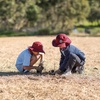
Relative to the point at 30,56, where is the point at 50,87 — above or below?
below

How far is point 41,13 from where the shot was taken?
39.6 m

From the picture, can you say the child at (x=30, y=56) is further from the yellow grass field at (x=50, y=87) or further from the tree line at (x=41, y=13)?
the tree line at (x=41, y=13)

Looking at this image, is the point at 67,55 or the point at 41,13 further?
the point at 41,13

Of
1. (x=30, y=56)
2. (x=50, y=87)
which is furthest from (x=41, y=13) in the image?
(x=50, y=87)

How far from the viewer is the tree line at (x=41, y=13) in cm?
3192

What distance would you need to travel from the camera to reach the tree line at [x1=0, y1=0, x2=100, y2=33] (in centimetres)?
3192

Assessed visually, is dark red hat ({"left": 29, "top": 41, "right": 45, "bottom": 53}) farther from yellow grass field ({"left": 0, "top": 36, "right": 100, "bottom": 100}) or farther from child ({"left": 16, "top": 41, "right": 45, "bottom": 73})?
yellow grass field ({"left": 0, "top": 36, "right": 100, "bottom": 100})

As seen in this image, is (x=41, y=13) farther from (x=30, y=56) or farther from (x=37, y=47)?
(x=37, y=47)

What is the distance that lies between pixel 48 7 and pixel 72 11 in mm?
2905

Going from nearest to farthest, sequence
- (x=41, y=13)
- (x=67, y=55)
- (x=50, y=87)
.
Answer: (x=50, y=87), (x=67, y=55), (x=41, y=13)

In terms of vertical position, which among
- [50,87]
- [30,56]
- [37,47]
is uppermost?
[37,47]

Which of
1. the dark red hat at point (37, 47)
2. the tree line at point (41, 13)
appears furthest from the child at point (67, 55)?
the tree line at point (41, 13)

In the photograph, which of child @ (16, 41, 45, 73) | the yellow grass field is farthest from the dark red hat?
the yellow grass field

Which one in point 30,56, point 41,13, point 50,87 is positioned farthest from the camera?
point 41,13
